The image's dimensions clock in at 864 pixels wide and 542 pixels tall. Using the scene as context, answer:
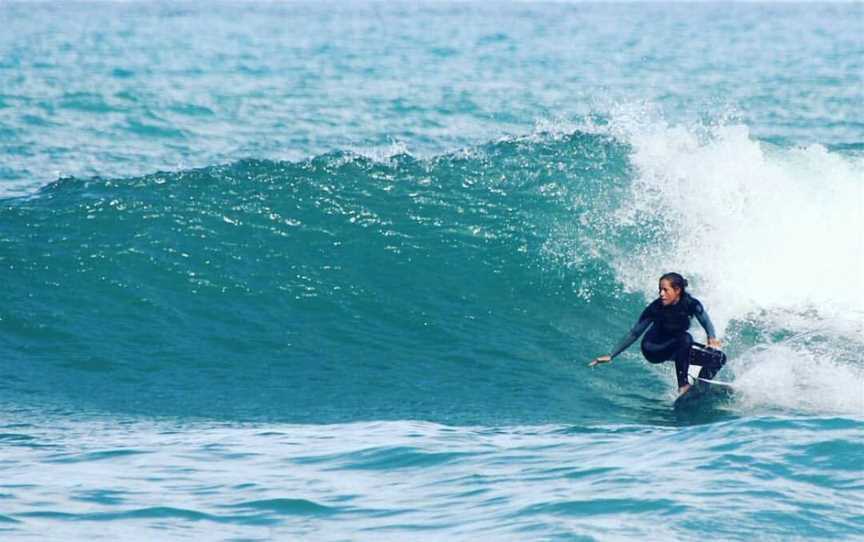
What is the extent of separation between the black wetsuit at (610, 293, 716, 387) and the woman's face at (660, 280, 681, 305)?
2.1 inches

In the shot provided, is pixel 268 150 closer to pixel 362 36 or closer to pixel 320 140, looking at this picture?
pixel 320 140

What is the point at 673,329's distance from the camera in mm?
11469

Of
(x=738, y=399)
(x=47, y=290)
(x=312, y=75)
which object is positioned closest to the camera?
(x=738, y=399)

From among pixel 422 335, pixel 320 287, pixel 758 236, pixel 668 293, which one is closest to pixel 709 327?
pixel 668 293

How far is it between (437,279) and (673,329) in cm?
449

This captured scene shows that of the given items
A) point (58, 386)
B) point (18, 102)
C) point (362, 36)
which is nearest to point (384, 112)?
point (18, 102)

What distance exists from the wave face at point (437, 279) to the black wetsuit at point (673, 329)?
586 millimetres

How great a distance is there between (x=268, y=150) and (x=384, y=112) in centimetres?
644

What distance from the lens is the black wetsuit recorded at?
1134 cm

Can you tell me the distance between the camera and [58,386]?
1237 cm

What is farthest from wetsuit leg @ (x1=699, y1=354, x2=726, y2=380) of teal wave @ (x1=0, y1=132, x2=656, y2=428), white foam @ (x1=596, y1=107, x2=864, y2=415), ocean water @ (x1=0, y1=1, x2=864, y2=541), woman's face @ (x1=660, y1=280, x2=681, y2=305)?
teal wave @ (x1=0, y1=132, x2=656, y2=428)

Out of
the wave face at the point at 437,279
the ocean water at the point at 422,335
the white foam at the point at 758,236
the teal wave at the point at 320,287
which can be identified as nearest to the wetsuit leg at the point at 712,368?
the ocean water at the point at 422,335

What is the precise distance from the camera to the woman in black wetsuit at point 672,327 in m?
11.3

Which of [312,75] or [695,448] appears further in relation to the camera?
[312,75]
